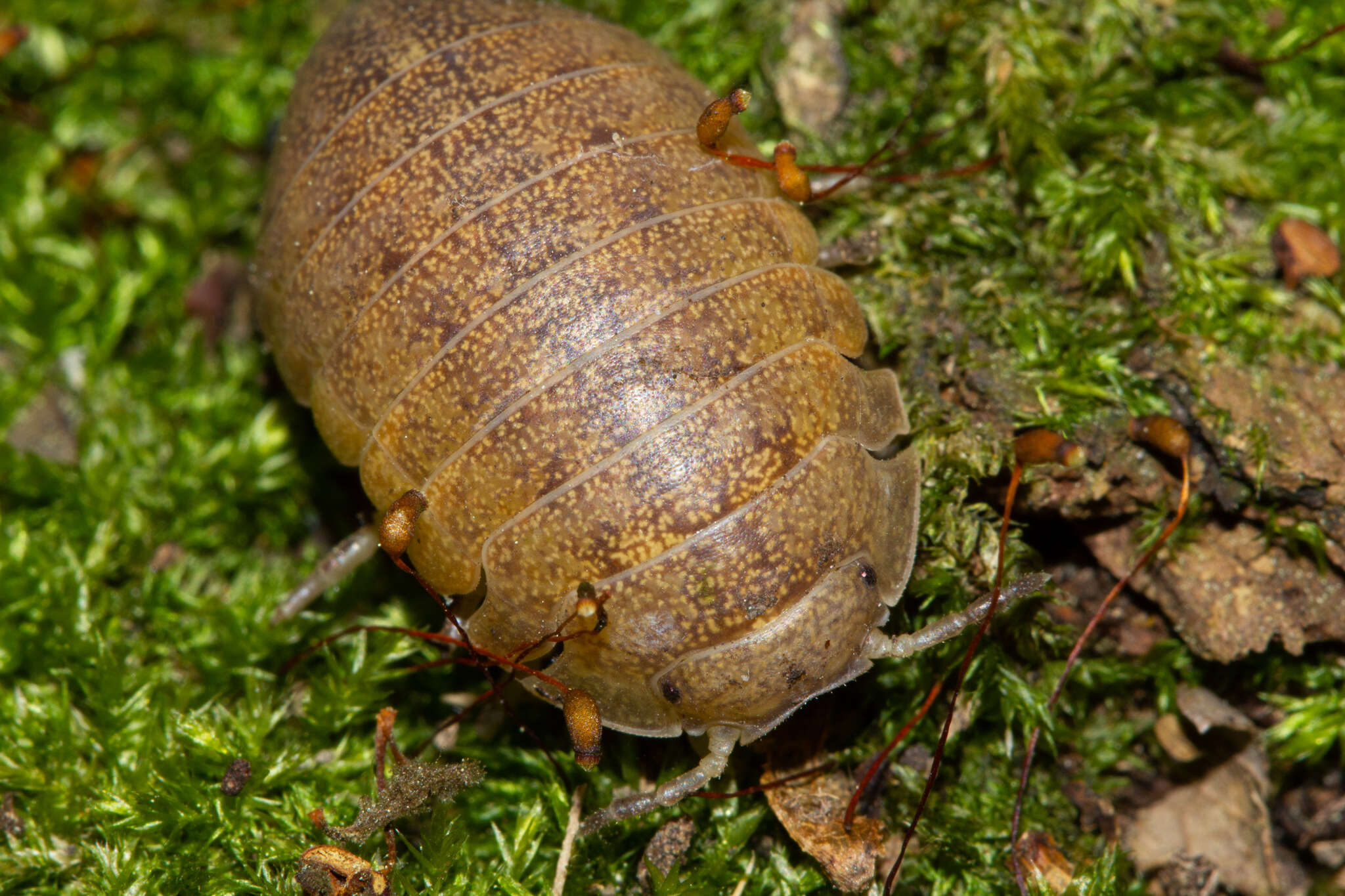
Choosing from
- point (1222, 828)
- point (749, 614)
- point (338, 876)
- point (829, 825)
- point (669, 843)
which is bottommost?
point (1222, 828)

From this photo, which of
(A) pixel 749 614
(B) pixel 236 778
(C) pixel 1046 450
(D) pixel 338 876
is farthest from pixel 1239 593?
(B) pixel 236 778

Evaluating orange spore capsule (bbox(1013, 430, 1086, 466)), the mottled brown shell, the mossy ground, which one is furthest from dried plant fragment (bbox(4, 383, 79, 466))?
orange spore capsule (bbox(1013, 430, 1086, 466))

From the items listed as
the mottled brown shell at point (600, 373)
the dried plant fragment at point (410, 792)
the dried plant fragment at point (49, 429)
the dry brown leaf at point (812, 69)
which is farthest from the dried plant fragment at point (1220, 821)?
the dried plant fragment at point (49, 429)

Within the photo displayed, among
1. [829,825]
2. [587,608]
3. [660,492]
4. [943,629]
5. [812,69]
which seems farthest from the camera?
[812,69]

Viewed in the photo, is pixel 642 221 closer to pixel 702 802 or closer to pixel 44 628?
pixel 702 802

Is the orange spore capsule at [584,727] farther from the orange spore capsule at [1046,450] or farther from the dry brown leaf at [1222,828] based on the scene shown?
the dry brown leaf at [1222,828]

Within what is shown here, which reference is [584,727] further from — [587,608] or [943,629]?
[943,629]
